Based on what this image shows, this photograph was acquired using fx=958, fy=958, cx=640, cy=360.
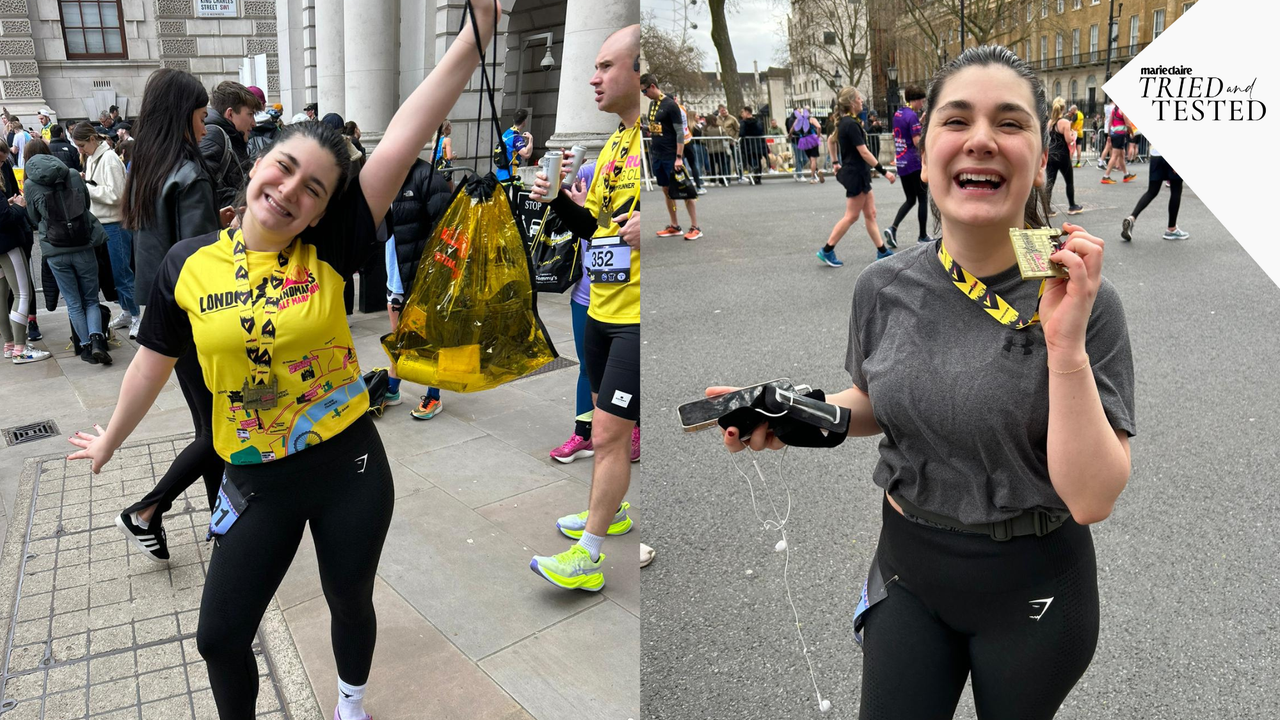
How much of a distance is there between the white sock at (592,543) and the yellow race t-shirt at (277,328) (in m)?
1.41

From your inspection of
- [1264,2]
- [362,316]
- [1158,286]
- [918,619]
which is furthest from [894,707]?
[362,316]

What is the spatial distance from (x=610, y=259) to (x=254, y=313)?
151 cm

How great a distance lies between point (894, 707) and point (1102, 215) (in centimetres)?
1247

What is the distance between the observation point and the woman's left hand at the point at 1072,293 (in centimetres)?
129

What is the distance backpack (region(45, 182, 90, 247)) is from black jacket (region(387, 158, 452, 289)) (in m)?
3.41

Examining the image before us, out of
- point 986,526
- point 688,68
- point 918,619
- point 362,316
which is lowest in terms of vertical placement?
point 362,316

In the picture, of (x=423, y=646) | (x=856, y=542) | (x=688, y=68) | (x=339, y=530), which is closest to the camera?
(x=339, y=530)

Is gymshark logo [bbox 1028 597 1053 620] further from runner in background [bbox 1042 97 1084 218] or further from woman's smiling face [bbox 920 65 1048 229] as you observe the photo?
runner in background [bbox 1042 97 1084 218]

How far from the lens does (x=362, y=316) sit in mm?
9273

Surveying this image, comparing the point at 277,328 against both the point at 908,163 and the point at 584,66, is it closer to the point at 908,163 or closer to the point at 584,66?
the point at 584,66

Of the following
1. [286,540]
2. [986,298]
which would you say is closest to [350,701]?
[286,540]

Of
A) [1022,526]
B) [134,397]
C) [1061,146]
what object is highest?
[1061,146]

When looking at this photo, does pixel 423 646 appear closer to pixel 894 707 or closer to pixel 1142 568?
pixel 894 707

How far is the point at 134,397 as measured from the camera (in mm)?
2518
